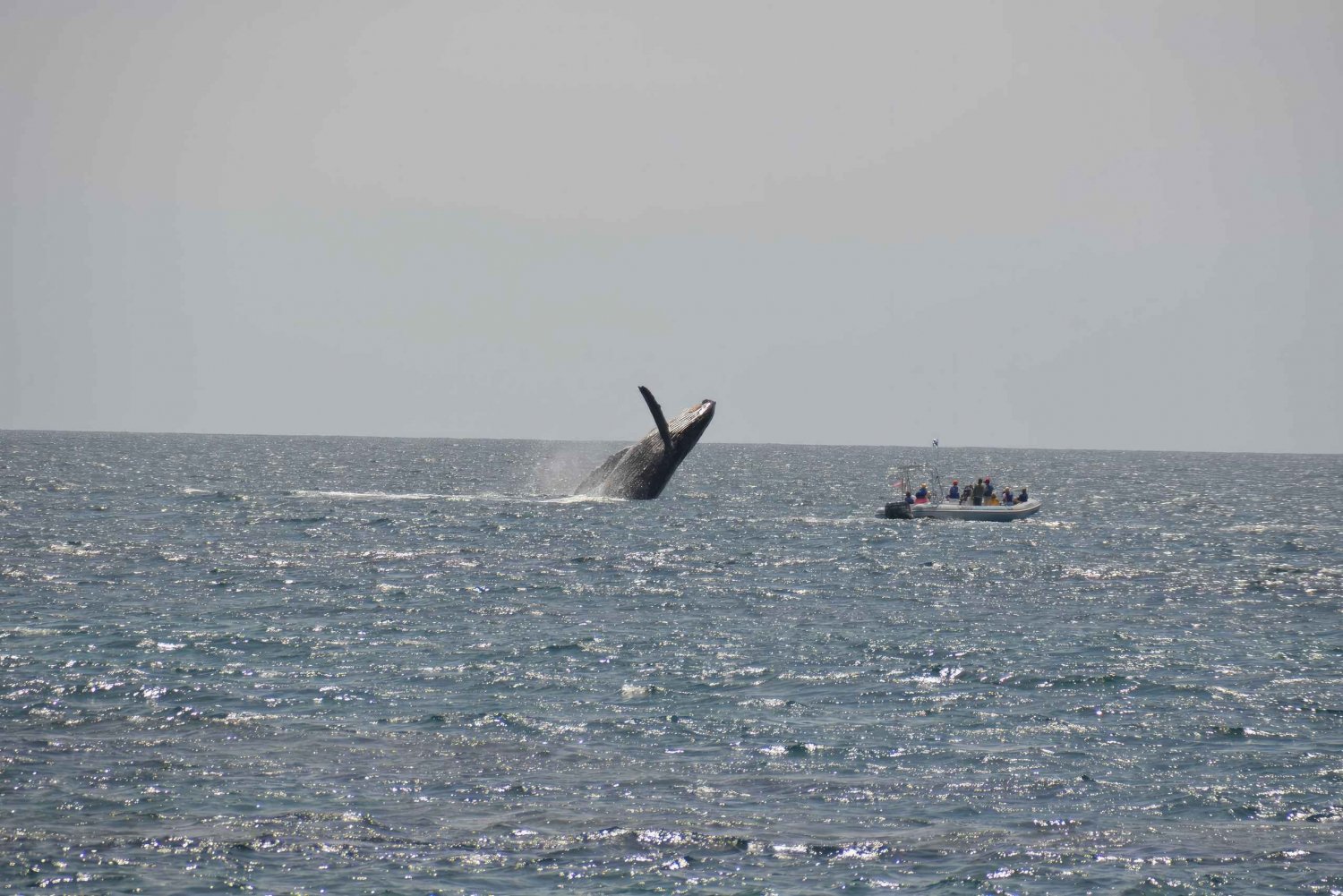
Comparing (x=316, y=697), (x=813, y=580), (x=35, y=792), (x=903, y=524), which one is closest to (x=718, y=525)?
(x=903, y=524)

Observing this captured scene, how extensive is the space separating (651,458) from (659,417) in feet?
22.9

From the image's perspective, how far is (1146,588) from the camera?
4250 centimetres

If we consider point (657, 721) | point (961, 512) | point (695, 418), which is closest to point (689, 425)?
point (695, 418)

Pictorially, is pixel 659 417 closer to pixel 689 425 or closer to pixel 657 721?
pixel 689 425

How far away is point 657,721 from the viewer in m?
23.0

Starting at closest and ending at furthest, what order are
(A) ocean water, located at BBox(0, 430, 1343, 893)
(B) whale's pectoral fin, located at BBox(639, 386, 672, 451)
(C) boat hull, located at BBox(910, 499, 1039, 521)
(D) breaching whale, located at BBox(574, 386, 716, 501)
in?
(A) ocean water, located at BBox(0, 430, 1343, 893) < (B) whale's pectoral fin, located at BBox(639, 386, 672, 451) < (D) breaching whale, located at BBox(574, 386, 716, 501) < (C) boat hull, located at BBox(910, 499, 1039, 521)

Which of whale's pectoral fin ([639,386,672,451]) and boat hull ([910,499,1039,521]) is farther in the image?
boat hull ([910,499,1039,521])

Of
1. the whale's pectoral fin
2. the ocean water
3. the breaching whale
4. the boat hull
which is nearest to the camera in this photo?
the ocean water

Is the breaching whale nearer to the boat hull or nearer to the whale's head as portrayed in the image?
the whale's head

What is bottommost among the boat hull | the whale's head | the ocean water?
the ocean water

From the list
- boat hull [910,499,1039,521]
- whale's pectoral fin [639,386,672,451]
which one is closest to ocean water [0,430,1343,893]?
whale's pectoral fin [639,386,672,451]

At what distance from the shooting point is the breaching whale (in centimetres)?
6044

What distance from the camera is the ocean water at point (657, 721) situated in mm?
16281

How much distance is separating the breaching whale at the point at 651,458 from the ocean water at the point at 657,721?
10163 millimetres
